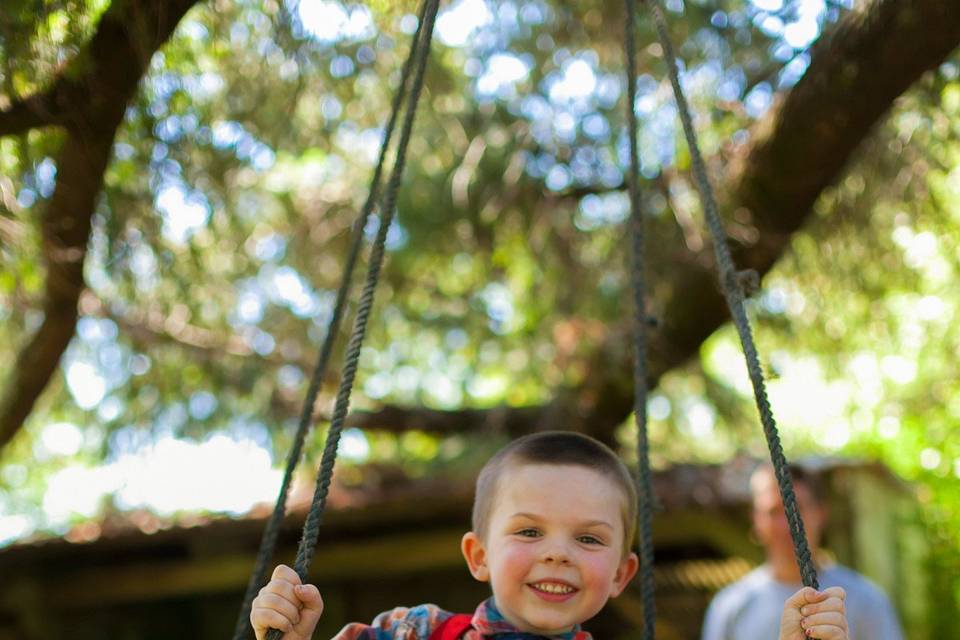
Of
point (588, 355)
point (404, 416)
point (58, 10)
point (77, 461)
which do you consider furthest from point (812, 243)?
point (77, 461)

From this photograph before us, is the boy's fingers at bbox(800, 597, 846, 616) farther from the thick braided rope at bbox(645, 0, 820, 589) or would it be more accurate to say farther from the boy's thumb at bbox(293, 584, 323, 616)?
the boy's thumb at bbox(293, 584, 323, 616)

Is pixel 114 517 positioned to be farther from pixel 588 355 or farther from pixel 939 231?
pixel 939 231

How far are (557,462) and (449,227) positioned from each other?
3.55 m

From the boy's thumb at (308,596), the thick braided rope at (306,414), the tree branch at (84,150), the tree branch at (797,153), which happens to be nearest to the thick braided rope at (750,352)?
the thick braided rope at (306,414)

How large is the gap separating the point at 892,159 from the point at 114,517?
3.56 metres

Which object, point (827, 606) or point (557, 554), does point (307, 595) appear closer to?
point (557, 554)

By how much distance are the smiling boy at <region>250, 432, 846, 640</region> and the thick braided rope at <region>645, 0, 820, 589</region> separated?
83mm

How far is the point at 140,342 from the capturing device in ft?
16.4

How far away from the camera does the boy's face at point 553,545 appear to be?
1729 mm

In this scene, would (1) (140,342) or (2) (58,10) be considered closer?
(2) (58,10)

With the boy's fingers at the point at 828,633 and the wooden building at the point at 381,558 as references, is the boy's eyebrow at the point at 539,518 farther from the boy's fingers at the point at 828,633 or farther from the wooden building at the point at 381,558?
the wooden building at the point at 381,558

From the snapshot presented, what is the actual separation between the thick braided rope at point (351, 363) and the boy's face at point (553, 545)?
0.88 feet

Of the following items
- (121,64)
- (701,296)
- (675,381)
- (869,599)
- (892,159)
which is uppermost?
(675,381)

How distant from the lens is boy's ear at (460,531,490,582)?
1881 millimetres
